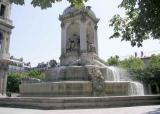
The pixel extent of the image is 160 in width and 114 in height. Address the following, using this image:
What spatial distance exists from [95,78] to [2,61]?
35541mm

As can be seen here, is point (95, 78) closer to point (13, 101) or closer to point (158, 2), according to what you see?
point (13, 101)

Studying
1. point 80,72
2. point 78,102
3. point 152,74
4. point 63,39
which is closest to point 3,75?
point 63,39

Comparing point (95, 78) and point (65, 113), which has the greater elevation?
point (95, 78)


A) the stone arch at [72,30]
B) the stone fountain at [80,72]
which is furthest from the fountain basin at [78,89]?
the stone arch at [72,30]

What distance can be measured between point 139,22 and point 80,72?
871 cm

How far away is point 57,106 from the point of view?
10.1 metres

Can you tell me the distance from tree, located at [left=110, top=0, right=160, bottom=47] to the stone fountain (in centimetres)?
214

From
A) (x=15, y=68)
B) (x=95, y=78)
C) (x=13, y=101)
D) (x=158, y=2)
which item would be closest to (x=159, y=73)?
(x=95, y=78)

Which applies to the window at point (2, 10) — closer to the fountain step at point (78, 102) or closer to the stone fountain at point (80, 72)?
the stone fountain at point (80, 72)

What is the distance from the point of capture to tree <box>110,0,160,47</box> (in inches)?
285

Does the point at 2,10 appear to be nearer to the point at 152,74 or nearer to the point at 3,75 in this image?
the point at 3,75

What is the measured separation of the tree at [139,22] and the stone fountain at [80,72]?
84.4 inches

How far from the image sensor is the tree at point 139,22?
723 centimetres

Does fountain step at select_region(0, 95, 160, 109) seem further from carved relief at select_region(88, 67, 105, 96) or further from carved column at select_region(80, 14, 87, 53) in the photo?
carved column at select_region(80, 14, 87, 53)
